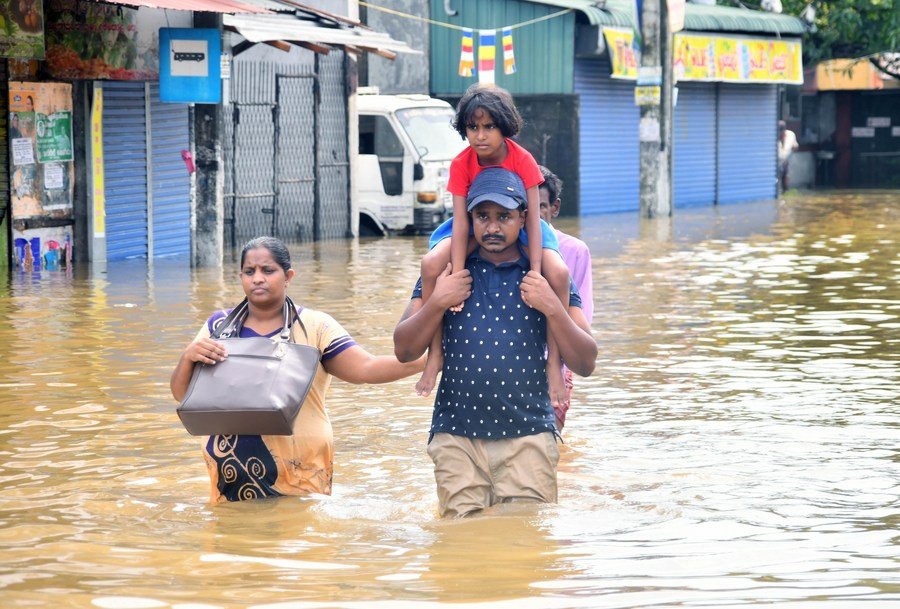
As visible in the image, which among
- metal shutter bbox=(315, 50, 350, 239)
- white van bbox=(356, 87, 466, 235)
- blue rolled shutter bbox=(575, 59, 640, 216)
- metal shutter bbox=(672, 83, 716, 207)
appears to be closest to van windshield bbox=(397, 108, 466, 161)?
white van bbox=(356, 87, 466, 235)

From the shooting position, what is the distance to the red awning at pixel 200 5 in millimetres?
14711

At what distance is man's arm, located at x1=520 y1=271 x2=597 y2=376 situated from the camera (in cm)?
521

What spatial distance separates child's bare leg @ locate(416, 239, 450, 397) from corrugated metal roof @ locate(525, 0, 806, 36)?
22.8m

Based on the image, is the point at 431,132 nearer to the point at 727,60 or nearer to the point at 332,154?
the point at 332,154

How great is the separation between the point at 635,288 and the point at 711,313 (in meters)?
2.17

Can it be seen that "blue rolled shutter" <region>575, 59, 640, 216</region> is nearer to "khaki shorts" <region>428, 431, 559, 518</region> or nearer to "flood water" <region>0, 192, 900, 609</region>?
"flood water" <region>0, 192, 900, 609</region>

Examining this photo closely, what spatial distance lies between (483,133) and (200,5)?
11.5 m

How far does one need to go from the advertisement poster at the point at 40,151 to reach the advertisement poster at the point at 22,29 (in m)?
1.12

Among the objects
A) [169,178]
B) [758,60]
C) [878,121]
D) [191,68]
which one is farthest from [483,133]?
[878,121]

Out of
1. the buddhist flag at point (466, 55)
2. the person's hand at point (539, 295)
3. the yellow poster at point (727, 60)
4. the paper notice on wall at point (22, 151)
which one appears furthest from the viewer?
the yellow poster at point (727, 60)

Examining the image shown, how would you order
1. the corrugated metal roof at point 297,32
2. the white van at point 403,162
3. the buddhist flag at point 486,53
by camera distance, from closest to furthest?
the corrugated metal roof at point 297,32
the white van at point 403,162
the buddhist flag at point 486,53

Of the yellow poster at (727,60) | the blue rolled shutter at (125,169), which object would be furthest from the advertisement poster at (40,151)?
the yellow poster at (727,60)

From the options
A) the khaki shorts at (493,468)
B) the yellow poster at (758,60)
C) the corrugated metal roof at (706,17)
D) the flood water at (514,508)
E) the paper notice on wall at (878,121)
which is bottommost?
the flood water at (514,508)

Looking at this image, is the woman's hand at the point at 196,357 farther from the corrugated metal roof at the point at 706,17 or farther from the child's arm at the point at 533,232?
the corrugated metal roof at the point at 706,17
